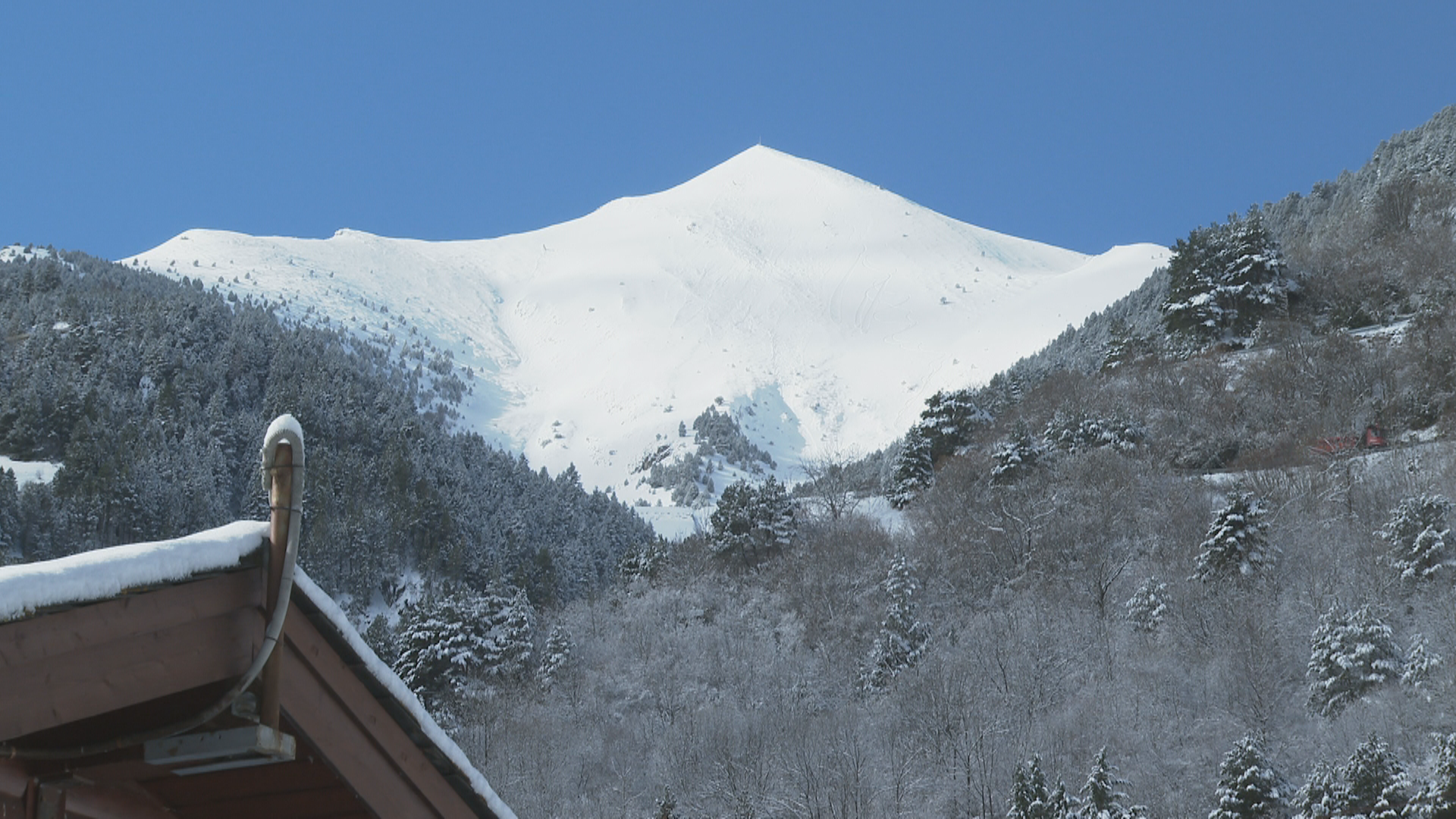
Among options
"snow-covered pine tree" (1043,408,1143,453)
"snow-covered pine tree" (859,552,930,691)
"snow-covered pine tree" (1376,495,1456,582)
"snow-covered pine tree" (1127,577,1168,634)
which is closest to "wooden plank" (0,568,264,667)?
"snow-covered pine tree" (859,552,930,691)

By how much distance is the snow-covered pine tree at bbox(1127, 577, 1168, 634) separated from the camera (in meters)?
29.6

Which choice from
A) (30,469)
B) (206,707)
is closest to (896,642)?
(206,707)

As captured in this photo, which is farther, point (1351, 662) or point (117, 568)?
point (1351, 662)

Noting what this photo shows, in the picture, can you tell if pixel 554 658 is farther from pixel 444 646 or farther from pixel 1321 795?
pixel 1321 795

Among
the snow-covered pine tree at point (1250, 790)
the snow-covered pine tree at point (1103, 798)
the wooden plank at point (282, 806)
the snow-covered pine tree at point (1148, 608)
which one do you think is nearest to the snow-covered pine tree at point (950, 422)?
the snow-covered pine tree at point (1148, 608)

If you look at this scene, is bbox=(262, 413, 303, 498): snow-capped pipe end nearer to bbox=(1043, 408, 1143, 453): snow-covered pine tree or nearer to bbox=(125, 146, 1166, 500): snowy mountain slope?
bbox=(1043, 408, 1143, 453): snow-covered pine tree

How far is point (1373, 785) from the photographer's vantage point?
19719 millimetres

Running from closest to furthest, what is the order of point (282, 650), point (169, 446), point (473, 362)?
1. point (282, 650)
2. point (169, 446)
3. point (473, 362)

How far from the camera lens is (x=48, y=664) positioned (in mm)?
2641

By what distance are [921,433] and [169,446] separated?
26768 mm

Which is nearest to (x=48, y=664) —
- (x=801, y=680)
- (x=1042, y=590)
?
(x=801, y=680)

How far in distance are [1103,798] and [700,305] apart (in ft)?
400

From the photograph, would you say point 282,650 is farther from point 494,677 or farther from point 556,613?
point 556,613

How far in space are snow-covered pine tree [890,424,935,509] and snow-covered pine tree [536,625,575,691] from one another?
13.4 metres
